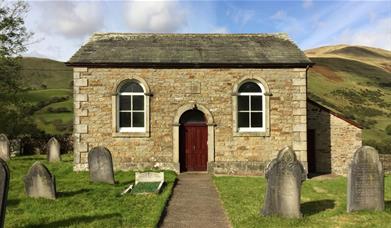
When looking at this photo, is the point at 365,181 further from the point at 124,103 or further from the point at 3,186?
the point at 124,103

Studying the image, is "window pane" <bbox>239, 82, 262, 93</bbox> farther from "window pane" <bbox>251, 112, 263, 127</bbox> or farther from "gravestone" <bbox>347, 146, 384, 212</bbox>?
"gravestone" <bbox>347, 146, 384, 212</bbox>

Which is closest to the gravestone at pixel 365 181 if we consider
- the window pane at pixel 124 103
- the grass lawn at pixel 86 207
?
the grass lawn at pixel 86 207

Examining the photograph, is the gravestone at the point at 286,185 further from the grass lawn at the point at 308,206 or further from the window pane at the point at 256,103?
the window pane at the point at 256,103

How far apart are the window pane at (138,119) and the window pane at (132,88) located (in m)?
1.04

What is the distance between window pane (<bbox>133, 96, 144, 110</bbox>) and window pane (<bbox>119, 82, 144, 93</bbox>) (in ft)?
1.04

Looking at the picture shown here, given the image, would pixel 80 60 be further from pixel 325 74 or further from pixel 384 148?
pixel 325 74

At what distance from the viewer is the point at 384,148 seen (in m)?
30.9

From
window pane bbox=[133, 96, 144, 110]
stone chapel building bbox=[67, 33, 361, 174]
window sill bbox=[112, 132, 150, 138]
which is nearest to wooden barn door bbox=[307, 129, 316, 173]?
stone chapel building bbox=[67, 33, 361, 174]

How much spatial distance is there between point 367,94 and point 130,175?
5308 centimetres

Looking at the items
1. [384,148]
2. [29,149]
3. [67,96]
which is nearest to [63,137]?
[29,149]

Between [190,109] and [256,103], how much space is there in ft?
9.98

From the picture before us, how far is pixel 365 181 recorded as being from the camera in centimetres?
955

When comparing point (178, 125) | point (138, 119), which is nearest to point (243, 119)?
point (178, 125)

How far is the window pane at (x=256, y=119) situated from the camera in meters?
17.5
